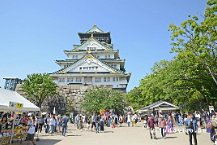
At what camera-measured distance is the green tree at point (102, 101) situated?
113 ft

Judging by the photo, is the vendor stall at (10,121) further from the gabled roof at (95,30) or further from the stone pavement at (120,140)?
the gabled roof at (95,30)

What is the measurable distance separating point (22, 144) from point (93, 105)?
20685 mm

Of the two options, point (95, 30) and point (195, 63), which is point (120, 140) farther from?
point (95, 30)

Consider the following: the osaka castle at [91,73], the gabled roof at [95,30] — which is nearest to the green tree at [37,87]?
the osaka castle at [91,73]

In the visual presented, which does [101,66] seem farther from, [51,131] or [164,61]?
[51,131]

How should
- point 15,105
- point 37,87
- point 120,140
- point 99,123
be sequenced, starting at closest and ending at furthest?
point 15,105, point 120,140, point 99,123, point 37,87

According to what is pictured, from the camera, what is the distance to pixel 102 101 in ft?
115

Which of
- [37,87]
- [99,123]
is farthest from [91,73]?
[99,123]

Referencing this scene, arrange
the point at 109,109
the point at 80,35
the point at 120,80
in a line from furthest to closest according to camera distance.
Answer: the point at 80,35, the point at 120,80, the point at 109,109

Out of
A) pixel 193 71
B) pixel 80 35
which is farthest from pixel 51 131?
pixel 80 35

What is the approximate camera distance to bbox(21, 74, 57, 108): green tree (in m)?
35.2

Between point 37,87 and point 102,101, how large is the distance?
9.44 metres

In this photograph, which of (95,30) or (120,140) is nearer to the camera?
(120,140)

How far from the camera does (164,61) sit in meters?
41.3
